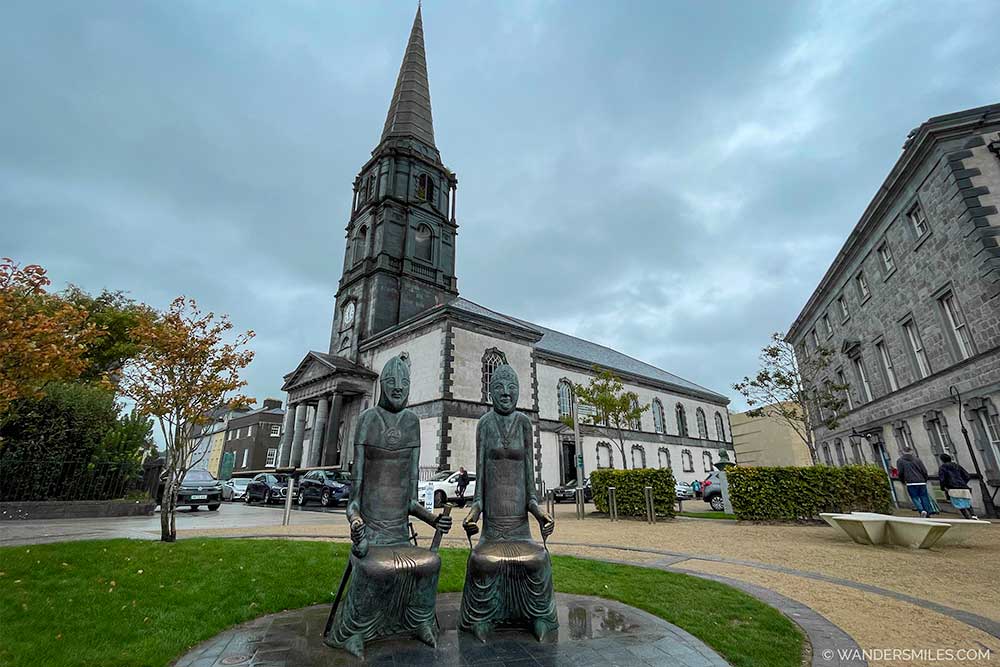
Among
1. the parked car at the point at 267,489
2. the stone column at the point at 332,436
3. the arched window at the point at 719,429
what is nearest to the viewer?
the parked car at the point at 267,489

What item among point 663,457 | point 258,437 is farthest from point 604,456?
point 258,437

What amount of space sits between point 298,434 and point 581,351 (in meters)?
23.4

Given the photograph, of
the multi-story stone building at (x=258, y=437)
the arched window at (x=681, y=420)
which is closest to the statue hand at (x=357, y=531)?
the arched window at (x=681, y=420)

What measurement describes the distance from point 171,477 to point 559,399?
25736 mm

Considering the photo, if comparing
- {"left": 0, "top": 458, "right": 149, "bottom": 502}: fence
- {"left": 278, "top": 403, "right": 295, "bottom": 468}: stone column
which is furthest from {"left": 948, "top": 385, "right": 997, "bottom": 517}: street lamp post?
{"left": 278, "top": 403, "right": 295, "bottom": 468}: stone column

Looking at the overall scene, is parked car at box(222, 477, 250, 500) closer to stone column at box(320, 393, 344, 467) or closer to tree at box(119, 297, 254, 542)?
stone column at box(320, 393, 344, 467)

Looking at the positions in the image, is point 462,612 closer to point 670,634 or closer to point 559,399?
point 670,634

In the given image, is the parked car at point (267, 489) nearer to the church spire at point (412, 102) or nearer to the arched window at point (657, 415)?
the church spire at point (412, 102)

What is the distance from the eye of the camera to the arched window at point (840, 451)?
23.5m

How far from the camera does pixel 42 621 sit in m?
4.20

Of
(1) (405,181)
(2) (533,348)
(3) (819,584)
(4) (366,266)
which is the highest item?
(1) (405,181)

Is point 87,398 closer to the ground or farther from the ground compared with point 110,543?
farther from the ground

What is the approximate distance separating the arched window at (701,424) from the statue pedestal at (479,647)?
43725 millimetres

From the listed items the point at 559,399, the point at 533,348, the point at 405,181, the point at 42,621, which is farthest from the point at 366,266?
the point at 42,621
